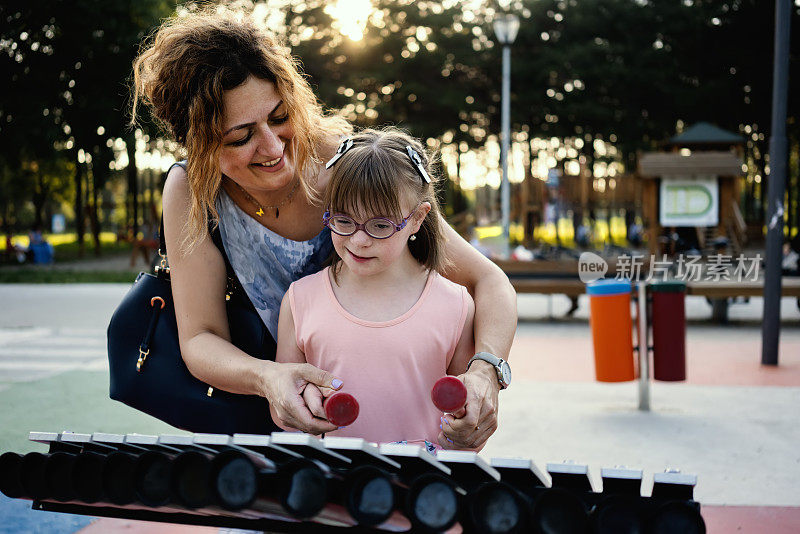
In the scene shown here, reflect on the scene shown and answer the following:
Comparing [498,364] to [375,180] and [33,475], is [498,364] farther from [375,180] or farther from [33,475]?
[33,475]

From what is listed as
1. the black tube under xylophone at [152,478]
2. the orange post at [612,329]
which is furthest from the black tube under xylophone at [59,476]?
the orange post at [612,329]

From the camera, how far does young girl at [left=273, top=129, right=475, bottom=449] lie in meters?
1.93

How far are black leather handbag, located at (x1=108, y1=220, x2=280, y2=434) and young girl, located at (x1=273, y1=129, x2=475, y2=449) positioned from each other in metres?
0.16

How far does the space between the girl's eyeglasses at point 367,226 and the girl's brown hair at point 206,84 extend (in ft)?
1.16

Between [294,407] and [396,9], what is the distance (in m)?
30.0

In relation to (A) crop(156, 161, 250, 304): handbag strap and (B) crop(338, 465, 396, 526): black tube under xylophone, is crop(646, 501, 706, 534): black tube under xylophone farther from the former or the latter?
(A) crop(156, 161, 250, 304): handbag strap

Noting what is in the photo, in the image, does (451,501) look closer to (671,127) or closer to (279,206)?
(279,206)

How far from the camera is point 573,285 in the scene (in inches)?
419

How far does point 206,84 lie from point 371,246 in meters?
0.62

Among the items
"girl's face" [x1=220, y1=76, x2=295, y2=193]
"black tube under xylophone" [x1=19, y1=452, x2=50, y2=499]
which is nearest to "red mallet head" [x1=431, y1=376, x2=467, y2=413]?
"black tube under xylophone" [x1=19, y1=452, x2=50, y2=499]

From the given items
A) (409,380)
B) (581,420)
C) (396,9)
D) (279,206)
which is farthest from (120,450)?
(396,9)

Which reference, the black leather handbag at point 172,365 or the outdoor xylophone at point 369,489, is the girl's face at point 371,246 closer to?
the black leather handbag at point 172,365

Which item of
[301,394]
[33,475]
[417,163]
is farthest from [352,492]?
[417,163]

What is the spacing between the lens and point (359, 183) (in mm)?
A: 1917
